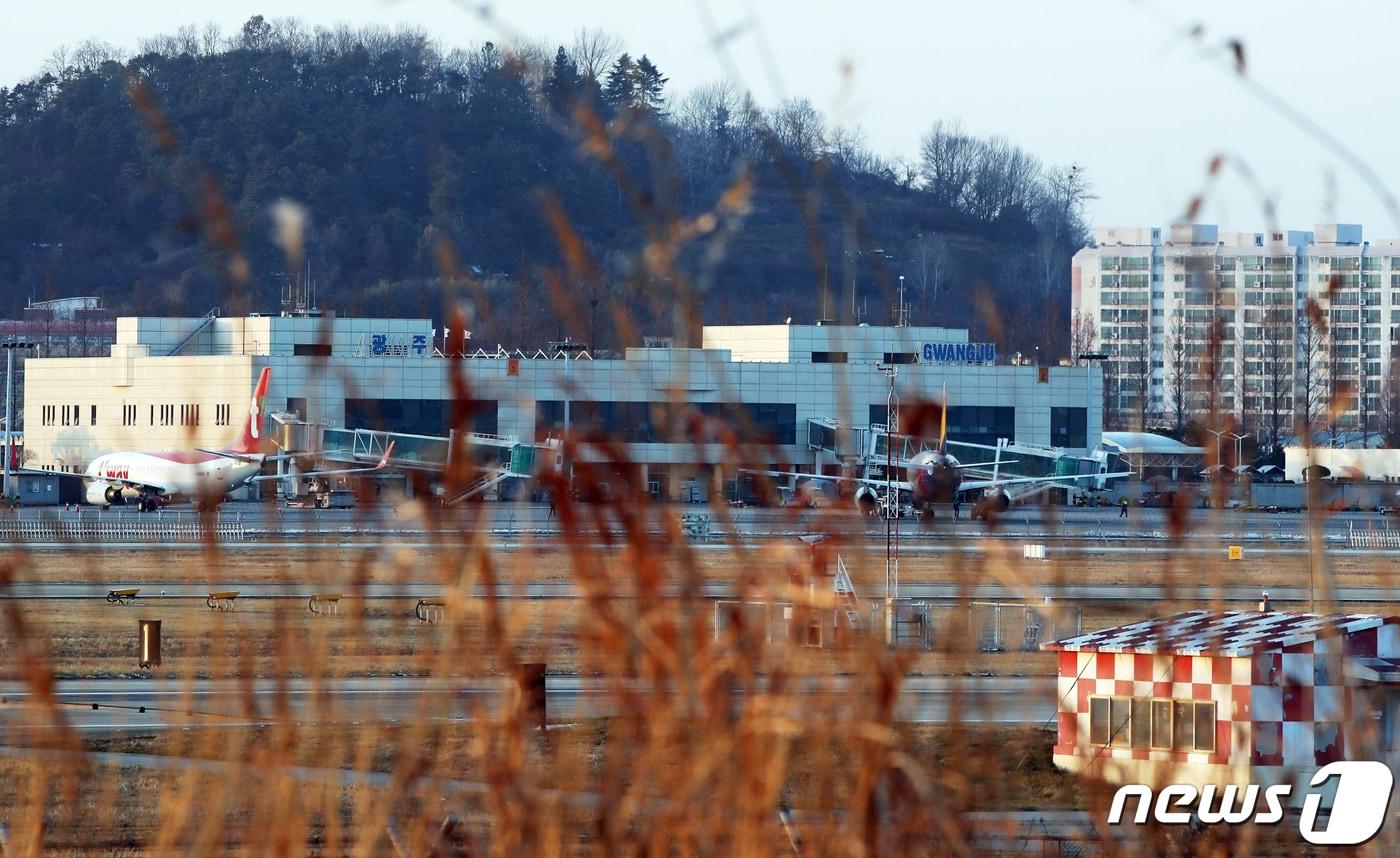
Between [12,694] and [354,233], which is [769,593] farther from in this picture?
[354,233]

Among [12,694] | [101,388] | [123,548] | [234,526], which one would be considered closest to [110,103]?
[101,388]

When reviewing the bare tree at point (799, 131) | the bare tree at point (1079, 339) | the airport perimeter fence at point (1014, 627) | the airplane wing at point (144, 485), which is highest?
the bare tree at point (1079, 339)

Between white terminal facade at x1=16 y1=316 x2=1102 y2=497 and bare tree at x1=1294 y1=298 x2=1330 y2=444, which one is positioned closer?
bare tree at x1=1294 y1=298 x2=1330 y2=444

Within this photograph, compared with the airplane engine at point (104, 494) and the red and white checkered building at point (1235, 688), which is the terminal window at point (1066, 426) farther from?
the red and white checkered building at point (1235, 688)

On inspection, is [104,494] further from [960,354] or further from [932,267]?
[932,267]

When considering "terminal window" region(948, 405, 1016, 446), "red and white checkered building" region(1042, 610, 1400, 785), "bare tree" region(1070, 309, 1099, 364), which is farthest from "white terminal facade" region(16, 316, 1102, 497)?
"red and white checkered building" region(1042, 610, 1400, 785)

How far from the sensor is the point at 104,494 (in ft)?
230

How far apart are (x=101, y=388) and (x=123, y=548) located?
42.1 metres

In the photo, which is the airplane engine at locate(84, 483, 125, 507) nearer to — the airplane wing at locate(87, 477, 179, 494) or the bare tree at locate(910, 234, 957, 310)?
the airplane wing at locate(87, 477, 179, 494)

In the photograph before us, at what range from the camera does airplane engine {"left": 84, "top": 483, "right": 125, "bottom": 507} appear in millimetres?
69938

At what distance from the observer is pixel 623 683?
2809mm

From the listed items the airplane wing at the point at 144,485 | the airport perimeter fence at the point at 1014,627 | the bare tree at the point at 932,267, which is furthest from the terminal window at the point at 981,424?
the airport perimeter fence at the point at 1014,627

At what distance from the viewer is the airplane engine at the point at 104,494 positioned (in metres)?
69.9

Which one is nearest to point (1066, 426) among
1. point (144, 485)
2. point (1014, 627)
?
point (144, 485)
